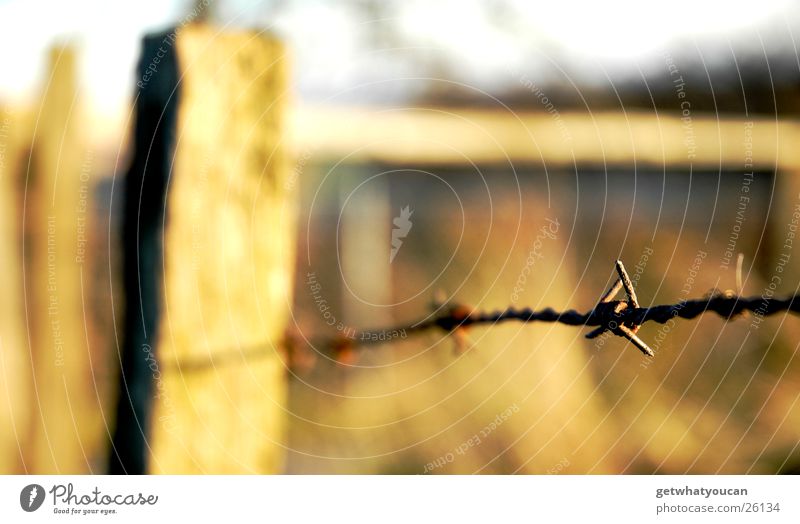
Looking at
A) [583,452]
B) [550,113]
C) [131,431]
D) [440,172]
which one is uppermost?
[550,113]

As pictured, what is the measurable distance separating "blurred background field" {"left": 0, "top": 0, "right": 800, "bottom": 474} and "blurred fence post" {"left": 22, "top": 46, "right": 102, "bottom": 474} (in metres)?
0.14

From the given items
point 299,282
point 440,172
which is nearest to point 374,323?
point 299,282

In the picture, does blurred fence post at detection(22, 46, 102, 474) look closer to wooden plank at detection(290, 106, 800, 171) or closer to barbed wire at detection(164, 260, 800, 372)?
barbed wire at detection(164, 260, 800, 372)

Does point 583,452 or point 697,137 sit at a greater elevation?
point 697,137

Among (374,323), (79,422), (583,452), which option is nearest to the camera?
(79,422)

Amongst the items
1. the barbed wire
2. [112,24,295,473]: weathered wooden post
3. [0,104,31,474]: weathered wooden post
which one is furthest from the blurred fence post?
the barbed wire

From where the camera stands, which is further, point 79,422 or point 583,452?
point 583,452

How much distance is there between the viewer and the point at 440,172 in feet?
6.31

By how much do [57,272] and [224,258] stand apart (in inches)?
11.6

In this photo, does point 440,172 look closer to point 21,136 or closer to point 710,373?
point 710,373

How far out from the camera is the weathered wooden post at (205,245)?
74cm

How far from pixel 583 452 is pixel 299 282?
720 millimetres

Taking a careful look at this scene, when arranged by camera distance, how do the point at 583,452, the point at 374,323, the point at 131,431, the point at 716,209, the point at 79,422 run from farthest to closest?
the point at 716,209, the point at 583,452, the point at 374,323, the point at 79,422, the point at 131,431

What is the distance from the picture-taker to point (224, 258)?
2.54 ft
